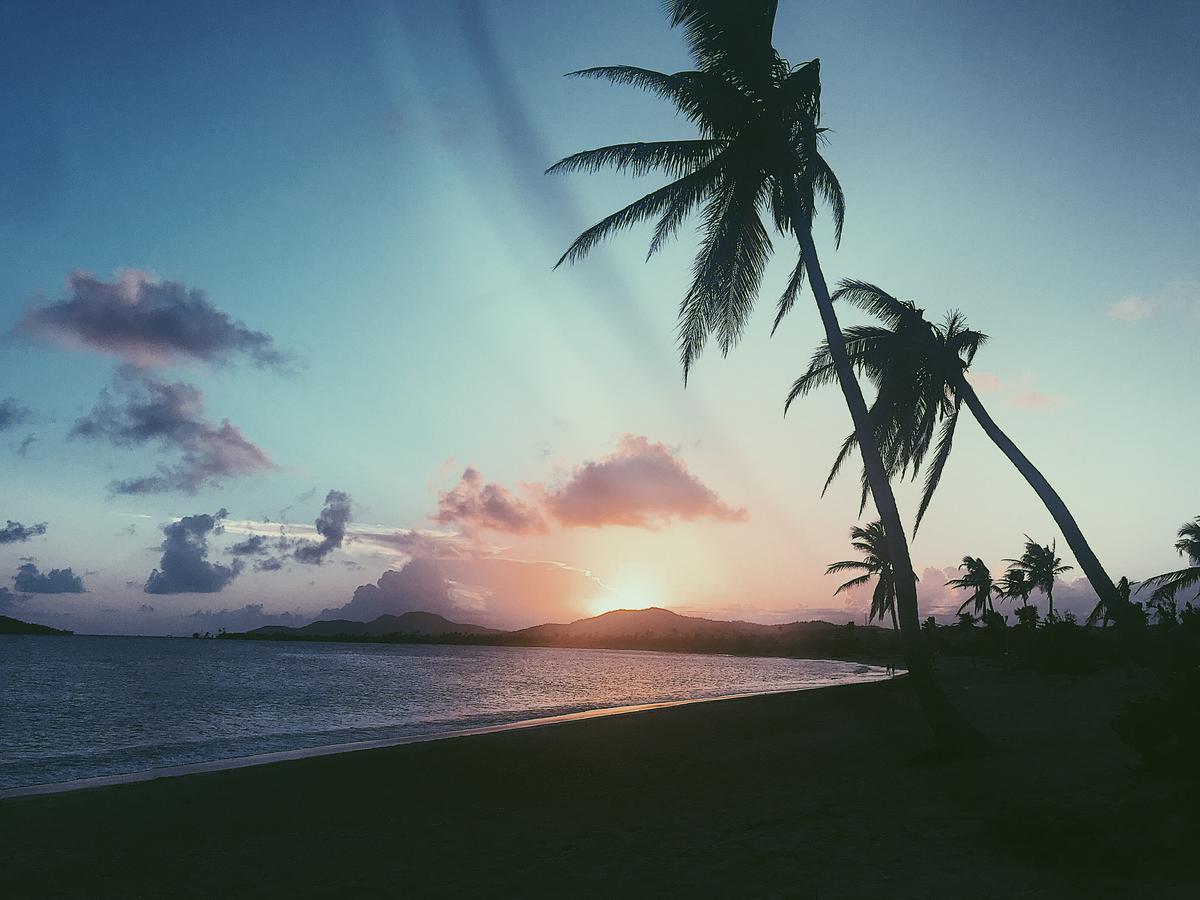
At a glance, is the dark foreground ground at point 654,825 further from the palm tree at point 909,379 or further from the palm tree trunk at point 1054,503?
the palm tree at point 909,379

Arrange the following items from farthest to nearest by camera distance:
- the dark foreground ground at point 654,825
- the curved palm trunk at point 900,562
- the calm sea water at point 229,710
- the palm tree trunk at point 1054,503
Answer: the calm sea water at point 229,710 < the palm tree trunk at point 1054,503 < the curved palm trunk at point 900,562 < the dark foreground ground at point 654,825

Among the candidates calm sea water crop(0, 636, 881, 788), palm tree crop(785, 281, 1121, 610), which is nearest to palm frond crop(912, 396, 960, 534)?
palm tree crop(785, 281, 1121, 610)

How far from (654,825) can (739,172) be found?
38.1 ft

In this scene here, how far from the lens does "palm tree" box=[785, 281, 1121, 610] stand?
16.0 m

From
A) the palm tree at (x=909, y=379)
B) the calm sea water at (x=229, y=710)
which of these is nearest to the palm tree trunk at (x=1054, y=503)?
the palm tree at (x=909, y=379)

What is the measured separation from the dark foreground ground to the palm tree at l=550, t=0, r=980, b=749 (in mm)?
3816

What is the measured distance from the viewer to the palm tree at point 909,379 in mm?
16047

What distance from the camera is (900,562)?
36.7 feet

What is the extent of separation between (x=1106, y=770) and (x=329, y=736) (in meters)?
21.9

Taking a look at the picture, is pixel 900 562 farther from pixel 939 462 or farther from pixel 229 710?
pixel 229 710

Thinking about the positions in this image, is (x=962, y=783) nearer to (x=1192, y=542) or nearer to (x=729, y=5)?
(x=729, y=5)

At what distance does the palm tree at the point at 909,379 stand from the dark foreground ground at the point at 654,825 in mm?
6227

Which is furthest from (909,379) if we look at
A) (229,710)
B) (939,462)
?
(229,710)

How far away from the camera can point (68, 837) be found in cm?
923
